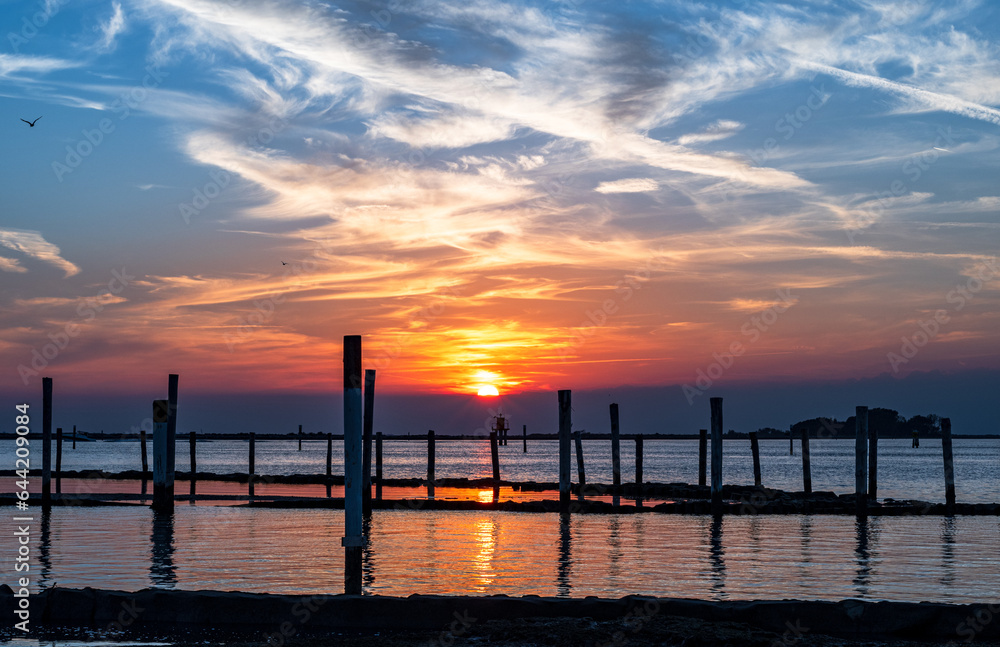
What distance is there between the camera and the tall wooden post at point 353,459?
10.6 m

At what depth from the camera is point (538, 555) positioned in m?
17.2

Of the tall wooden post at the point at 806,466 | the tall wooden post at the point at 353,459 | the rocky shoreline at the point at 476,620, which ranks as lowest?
the tall wooden post at the point at 806,466

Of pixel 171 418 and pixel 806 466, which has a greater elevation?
pixel 171 418

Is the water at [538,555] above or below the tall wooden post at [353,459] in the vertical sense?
below

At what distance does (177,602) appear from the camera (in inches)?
371

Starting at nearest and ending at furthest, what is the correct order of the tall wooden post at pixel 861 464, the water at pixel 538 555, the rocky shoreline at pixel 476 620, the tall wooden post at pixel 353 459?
the rocky shoreline at pixel 476 620
the tall wooden post at pixel 353 459
the water at pixel 538 555
the tall wooden post at pixel 861 464

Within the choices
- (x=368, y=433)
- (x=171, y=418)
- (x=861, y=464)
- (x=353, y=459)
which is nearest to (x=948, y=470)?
(x=861, y=464)

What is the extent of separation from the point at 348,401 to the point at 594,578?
587 centimetres

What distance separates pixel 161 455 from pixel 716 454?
15593 mm

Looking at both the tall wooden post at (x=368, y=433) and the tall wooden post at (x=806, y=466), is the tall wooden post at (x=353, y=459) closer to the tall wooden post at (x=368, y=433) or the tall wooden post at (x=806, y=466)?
the tall wooden post at (x=368, y=433)

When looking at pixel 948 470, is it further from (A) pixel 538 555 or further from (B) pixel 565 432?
(A) pixel 538 555

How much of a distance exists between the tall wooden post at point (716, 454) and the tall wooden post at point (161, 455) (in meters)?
15.2

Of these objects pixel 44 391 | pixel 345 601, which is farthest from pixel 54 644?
pixel 44 391

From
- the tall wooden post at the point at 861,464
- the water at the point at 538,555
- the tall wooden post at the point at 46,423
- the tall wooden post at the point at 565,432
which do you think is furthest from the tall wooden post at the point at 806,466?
the tall wooden post at the point at 46,423
